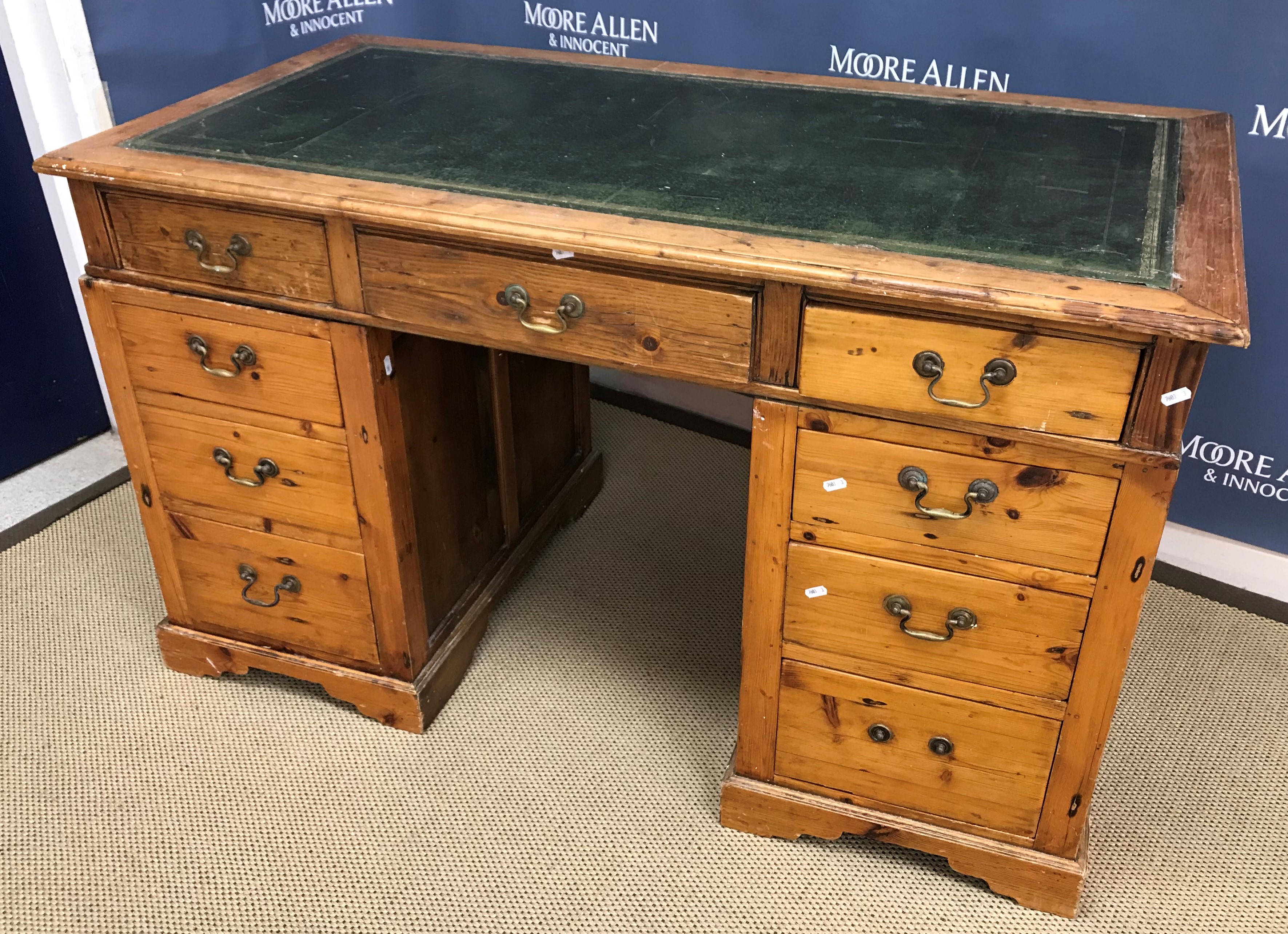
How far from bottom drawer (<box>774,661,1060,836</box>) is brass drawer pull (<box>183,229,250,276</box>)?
33.5 inches

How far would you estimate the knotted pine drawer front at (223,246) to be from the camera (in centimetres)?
138

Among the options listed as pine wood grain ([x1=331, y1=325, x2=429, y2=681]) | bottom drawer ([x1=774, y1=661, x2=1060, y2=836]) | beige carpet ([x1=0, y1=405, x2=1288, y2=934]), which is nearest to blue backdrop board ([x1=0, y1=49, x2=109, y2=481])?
beige carpet ([x1=0, y1=405, x2=1288, y2=934])

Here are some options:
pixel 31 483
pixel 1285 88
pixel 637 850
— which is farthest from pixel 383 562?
pixel 1285 88

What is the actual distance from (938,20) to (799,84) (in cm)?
32

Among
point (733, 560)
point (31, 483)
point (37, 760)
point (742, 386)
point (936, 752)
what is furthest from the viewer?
point (31, 483)

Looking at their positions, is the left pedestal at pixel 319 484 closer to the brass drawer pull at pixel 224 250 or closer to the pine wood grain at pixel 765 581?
the brass drawer pull at pixel 224 250

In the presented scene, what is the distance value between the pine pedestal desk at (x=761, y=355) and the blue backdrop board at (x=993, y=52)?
0.21 metres

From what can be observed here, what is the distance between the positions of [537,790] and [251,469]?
61cm

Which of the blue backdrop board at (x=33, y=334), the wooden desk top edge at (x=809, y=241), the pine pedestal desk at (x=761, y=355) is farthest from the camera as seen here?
the blue backdrop board at (x=33, y=334)

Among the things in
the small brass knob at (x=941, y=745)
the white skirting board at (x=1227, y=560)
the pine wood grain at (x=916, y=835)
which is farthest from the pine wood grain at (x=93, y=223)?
the white skirting board at (x=1227, y=560)

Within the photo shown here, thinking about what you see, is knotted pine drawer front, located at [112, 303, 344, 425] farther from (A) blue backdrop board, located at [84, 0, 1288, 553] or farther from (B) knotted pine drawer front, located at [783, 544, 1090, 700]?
(A) blue backdrop board, located at [84, 0, 1288, 553]

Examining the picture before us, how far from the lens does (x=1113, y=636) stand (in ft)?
4.18

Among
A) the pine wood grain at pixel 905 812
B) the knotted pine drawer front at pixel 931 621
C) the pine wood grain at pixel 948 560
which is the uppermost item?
the pine wood grain at pixel 948 560

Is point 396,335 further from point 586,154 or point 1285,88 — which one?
point 1285,88
